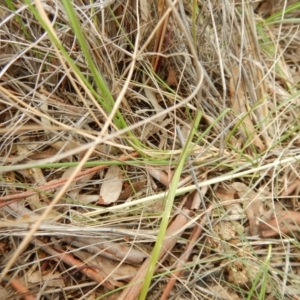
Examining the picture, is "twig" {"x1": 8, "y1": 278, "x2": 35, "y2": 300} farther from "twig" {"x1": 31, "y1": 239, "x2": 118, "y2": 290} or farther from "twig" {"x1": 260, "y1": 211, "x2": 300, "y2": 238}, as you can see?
"twig" {"x1": 260, "y1": 211, "x2": 300, "y2": 238}

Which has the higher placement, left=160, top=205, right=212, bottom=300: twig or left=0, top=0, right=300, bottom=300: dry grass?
left=0, top=0, right=300, bottom=300: dry grass

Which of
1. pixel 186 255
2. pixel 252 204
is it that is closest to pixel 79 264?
pixel 186 255

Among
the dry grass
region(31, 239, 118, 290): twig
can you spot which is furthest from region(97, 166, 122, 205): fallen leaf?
region(31, 239, 118, 290): twig

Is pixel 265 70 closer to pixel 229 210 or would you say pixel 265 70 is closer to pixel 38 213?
pixel 229 210

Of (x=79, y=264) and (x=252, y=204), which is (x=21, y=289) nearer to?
(x=79, y=264)

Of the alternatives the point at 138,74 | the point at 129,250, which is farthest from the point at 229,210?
the point at 138,74

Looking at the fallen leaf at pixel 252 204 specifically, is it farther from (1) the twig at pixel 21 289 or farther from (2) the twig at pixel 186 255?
(1) the twig at pixel 21 289

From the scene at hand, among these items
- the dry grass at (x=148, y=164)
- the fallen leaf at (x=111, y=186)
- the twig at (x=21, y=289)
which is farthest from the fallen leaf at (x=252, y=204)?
the twig at (x=21, y=289)
